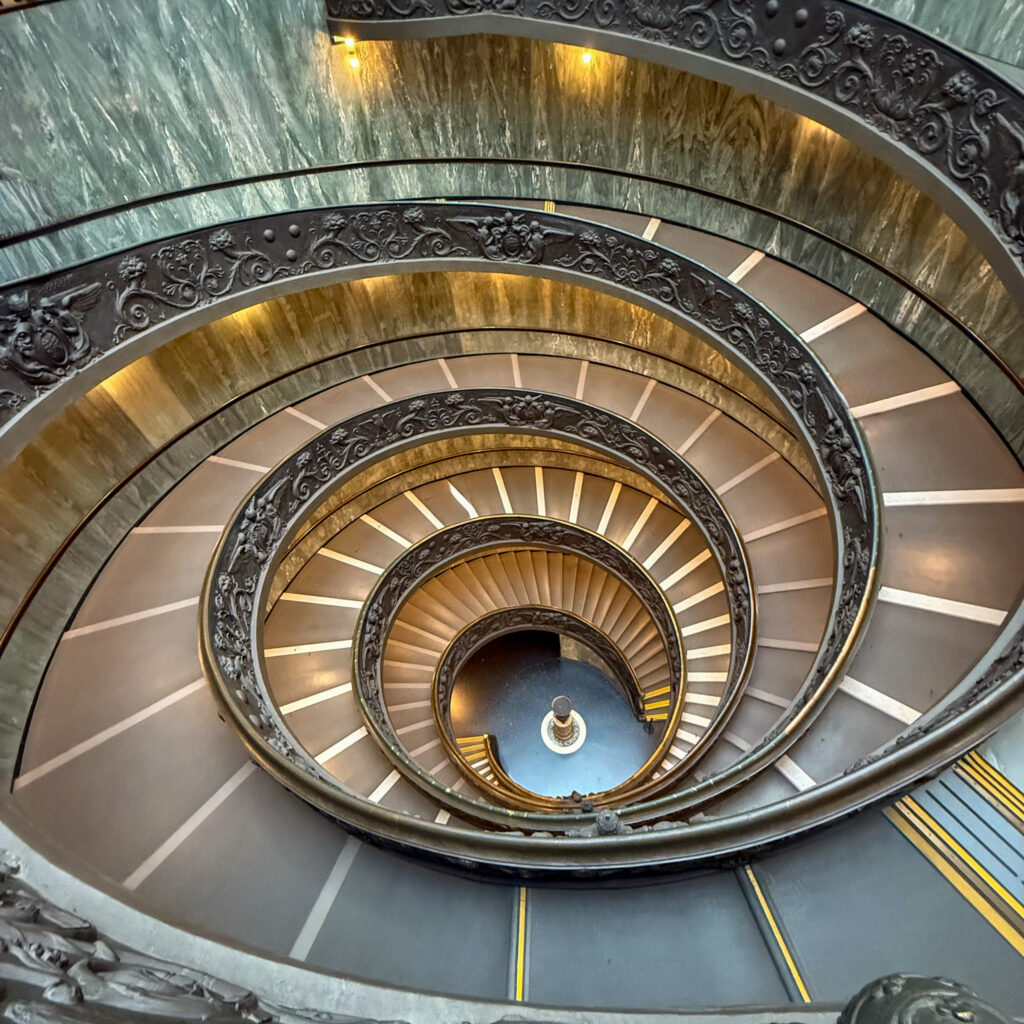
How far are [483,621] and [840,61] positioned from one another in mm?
9359

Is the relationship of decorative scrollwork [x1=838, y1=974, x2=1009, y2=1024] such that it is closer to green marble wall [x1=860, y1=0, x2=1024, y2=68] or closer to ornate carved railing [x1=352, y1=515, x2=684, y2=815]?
ornate carved railing [x1=352, y1=515, x2=684, y2=815]

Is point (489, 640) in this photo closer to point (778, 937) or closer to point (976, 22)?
point (778, 937)

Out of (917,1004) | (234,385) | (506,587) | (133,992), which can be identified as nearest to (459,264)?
(234,385)

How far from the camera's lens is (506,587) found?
11.6m

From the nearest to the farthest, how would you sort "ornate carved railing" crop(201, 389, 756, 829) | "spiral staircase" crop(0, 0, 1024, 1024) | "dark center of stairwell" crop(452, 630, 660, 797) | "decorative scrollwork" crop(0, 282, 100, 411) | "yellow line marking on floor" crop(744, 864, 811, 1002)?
"yellow line marking on floor" crop(744, 864, 811, 1002) < "spiral staircase" crop(0, 0, 1024, 1024) < "ornate carved railing" crop(201, 389, 756, 829) < "decorative scrollwork" crop(0, 282, 100, 411) < "dark center of stairwell" crop(452, 630, 660, 797)

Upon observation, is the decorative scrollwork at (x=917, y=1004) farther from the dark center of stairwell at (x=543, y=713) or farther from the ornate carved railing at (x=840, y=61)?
the dark center of stairwell at (x=543, y=713)

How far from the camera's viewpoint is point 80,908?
2184 mm

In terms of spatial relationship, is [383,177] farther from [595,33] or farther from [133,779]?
[133,779]

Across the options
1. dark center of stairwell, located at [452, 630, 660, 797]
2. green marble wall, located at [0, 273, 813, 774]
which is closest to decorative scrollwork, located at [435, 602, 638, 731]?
dark center of stairwell, located at [452, 630, 660, 797]

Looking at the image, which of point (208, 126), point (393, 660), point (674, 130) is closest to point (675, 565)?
point (393, 660)

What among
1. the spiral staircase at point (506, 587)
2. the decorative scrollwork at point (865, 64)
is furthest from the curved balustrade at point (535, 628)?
the decorative scrollwork at point (865, 64)

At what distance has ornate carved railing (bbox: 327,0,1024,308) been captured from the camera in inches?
158

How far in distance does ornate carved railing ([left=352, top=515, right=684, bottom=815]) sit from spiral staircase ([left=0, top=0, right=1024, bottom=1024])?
0.31 ft

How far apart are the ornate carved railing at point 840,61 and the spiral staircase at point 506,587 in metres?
0.03
